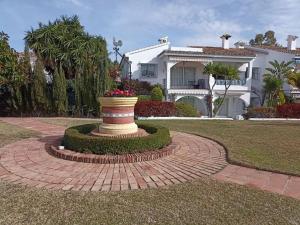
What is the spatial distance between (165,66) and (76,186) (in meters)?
21.9

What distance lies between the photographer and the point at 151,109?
1697 cm

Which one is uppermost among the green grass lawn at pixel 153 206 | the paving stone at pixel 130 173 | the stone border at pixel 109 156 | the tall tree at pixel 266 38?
the tall tree at pixel 266 38

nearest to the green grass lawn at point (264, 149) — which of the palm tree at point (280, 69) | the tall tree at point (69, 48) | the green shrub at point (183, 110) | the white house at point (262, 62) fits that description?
the green shrub at point (183, 110)

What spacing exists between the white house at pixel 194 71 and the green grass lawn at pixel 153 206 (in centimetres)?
2085

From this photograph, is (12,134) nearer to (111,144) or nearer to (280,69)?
(111,144)

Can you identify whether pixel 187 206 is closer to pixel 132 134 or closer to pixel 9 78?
pixel 132 134

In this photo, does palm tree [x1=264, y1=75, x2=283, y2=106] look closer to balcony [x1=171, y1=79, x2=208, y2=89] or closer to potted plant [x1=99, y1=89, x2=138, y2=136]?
balcony [x1=171, y1=79, x2=208, y2=89]

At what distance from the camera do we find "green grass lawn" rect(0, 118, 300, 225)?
3674 mm

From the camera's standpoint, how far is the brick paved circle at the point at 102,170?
4.94 meters

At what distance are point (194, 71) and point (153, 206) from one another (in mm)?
24662

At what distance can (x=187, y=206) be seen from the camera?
4062 millimetres

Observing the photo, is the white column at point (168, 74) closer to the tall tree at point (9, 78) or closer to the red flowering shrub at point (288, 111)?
the red flowering shrub at point (288, 111)

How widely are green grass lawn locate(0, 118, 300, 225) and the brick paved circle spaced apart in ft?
1.10

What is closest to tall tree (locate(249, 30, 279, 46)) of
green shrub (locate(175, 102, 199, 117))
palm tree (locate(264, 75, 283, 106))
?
palm tree (locate(264, 75, 283, 106))
